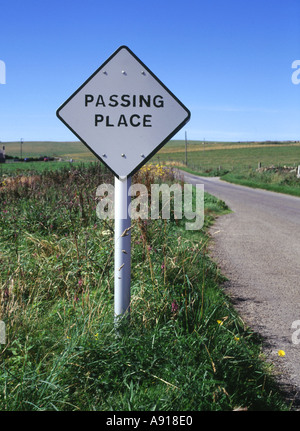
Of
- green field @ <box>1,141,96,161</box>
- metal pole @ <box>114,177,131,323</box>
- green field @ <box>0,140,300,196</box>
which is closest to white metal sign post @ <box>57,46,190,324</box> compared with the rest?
metal pole @ <box>114,177,131,323</box>

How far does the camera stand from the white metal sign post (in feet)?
9.32

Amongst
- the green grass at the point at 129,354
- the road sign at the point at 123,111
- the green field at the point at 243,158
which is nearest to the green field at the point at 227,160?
the green field at the point at 243,158

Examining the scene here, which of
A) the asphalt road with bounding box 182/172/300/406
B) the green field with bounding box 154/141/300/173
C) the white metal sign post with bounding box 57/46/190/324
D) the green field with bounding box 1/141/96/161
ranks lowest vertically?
the asphalt road with bounding box 182/172/300/406

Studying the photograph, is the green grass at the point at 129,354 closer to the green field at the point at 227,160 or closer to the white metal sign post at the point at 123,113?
the white metal sign post at the point at 123,113

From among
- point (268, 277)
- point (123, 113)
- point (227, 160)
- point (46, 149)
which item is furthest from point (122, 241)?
point (46, 149)

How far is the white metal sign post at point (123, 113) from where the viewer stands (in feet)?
9.32

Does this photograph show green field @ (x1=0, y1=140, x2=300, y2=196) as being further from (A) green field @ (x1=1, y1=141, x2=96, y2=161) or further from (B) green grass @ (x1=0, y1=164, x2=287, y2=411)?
(B) green grass @ (x1=0, y1=164, x2=287, y2=411)

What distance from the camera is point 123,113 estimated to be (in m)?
2.84

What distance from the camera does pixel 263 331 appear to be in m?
3.89

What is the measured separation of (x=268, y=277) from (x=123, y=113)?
3.72 meters

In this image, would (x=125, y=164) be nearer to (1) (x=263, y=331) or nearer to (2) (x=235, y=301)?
(1) (x=263, y=331)

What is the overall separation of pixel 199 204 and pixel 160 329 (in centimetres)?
907

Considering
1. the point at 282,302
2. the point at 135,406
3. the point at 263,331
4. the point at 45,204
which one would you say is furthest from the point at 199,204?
the point at 135,406

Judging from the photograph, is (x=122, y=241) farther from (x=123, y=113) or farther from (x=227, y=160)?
(x=227, y=160)
